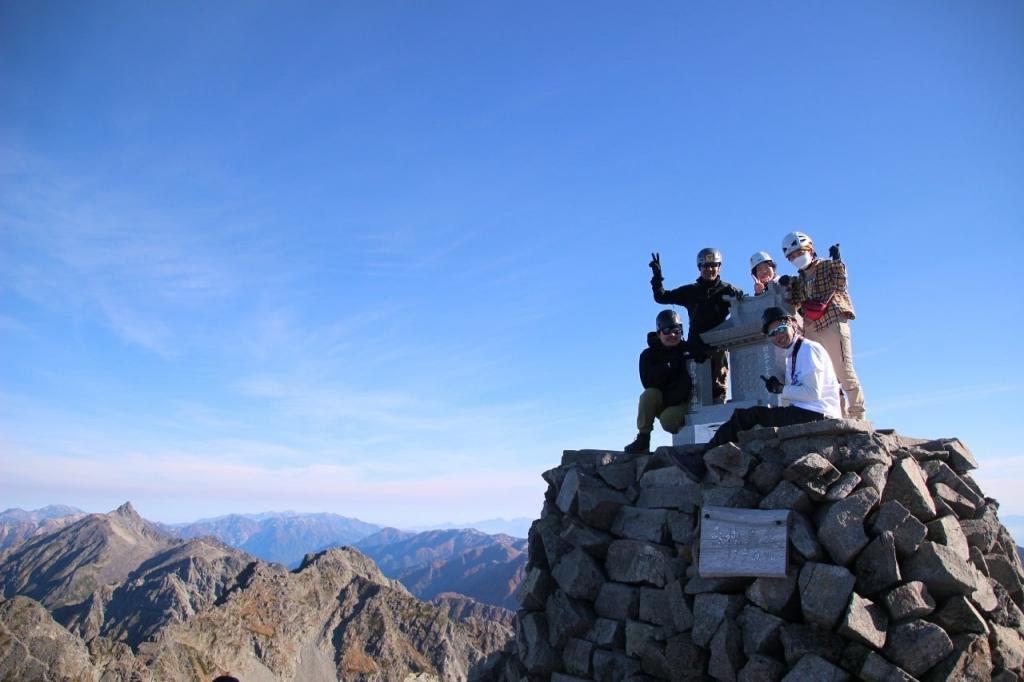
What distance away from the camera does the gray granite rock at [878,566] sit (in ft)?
26.2

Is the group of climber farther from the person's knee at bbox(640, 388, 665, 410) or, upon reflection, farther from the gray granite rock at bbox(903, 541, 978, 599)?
the gray granite rock at bbox(903, 541, 978, 599)

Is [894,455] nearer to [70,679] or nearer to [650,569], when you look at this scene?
[650,569]

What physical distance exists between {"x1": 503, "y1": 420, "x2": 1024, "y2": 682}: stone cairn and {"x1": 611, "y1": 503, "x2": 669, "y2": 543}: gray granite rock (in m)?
0.03

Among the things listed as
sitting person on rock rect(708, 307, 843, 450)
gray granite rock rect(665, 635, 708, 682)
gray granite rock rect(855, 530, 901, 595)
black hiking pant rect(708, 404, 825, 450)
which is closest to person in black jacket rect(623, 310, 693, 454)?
black hiking pant rect(708, 404, 825, 450)

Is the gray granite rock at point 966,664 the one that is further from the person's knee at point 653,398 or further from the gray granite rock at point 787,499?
the person's knee at point 653,398

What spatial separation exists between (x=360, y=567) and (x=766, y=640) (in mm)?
127123

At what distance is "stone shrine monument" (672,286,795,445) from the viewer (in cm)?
1145

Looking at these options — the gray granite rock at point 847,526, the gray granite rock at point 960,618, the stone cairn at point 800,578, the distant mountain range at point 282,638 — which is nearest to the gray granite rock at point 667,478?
the stone cairn at point 800,578

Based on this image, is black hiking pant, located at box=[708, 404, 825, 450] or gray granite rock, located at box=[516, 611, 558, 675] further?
gray granite rock, located at box=[516, 611, 558, 675]

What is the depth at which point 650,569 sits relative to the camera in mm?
10117

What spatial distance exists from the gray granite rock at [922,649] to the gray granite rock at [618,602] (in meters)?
3.54

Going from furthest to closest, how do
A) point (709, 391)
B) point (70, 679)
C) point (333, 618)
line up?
point (333, 618), point (70, 679), point (709, 391)

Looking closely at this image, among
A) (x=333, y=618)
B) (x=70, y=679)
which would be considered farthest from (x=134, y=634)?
(x=70, y=679)

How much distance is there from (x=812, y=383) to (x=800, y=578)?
2636 mm
